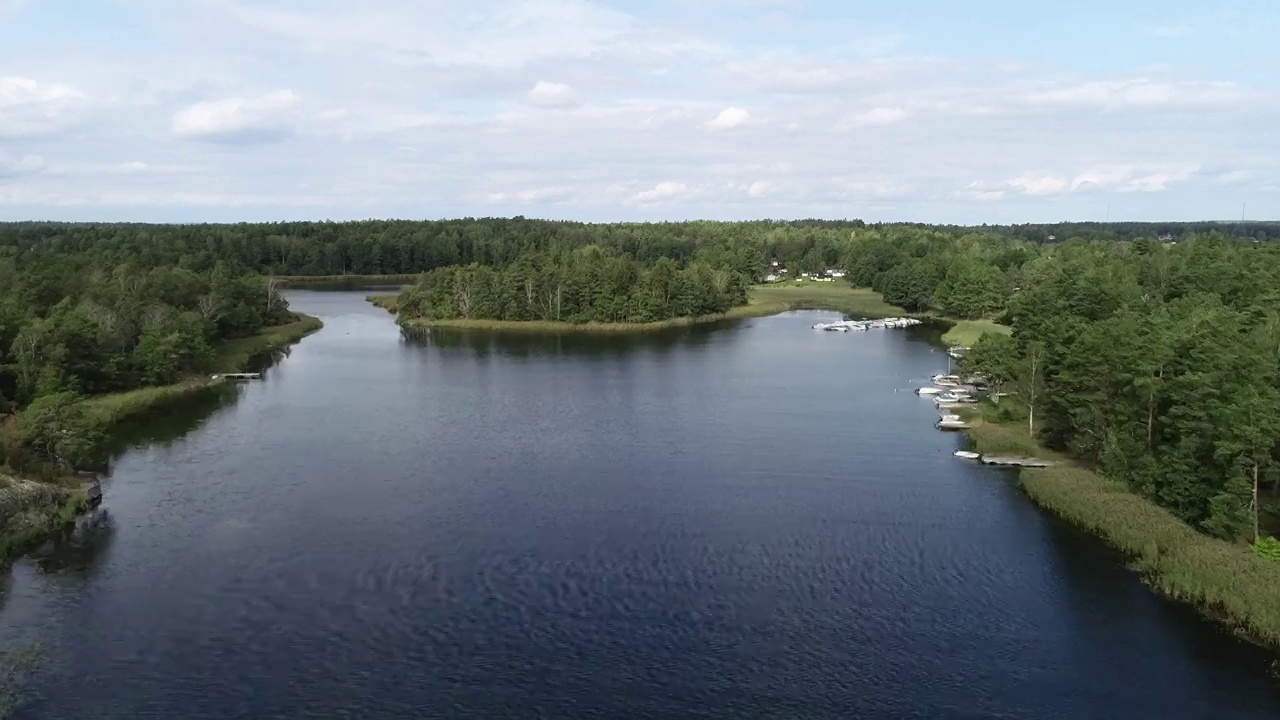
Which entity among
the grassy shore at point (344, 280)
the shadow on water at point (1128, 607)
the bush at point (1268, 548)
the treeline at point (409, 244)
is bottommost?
the shadow on water at point (1128, 607)

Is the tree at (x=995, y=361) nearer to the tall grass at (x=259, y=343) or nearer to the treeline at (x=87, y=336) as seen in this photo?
the treeline at (x=87, y=336)

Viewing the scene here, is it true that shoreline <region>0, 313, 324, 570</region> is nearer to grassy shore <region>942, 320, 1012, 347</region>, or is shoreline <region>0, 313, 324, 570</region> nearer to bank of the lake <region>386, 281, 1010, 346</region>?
bank of the lake <region>386, 281, 1010, 346</region>

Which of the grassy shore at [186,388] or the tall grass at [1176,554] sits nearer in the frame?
the tall grass at [1176,554]

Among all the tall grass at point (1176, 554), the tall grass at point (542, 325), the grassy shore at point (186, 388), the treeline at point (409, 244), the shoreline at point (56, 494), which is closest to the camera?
the tall grass at point (1176, 554)

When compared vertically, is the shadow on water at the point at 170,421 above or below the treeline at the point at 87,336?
below

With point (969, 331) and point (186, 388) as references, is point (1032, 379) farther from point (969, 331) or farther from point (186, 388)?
point (186, 388)

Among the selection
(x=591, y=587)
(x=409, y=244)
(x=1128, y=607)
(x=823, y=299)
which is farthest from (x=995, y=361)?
(x=409, y=244)

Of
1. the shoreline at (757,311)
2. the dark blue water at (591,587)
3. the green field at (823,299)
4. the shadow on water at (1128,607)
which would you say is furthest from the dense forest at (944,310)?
the dark blue water at (591,587)

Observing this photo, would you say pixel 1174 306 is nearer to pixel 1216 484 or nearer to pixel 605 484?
pixel 1216 484
